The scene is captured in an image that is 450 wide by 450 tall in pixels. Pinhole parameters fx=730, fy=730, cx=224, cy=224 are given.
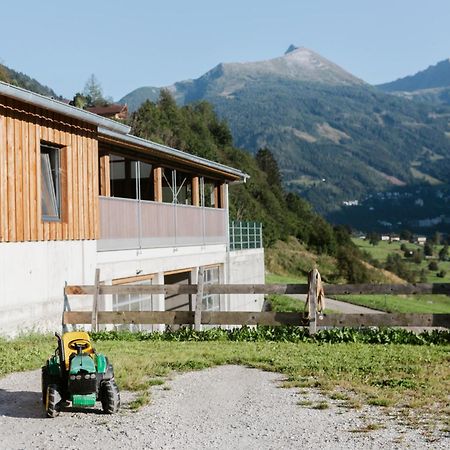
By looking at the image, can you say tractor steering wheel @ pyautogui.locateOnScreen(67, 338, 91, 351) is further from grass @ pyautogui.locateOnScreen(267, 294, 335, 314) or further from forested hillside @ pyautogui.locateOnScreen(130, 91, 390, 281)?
forested hillside @ pyautogui.locateOnScreen(130, 91, 390, 281)

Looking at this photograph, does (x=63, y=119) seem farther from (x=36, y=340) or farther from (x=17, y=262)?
(x=36, y=340)

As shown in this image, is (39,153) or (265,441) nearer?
(265,441)

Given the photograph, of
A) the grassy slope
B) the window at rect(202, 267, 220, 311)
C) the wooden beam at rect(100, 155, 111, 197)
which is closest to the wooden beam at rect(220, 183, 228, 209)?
the window at rect(202, 267, 220, 311)

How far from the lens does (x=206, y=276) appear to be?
2647 centimetres

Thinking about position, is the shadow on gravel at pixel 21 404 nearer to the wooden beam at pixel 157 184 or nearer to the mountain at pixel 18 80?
the wooden beam at pixel 157 184

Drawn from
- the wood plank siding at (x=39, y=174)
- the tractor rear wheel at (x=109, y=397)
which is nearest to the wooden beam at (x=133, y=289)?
the wood plank siding at (x=39, y=174)

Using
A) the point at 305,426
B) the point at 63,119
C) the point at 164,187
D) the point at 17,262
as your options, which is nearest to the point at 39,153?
the point at 63,119

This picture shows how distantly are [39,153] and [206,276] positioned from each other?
12.3 meters

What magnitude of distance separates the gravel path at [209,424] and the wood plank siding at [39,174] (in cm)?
539

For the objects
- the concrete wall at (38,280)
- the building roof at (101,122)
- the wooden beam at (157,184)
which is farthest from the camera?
the wooden beam at (157,184)

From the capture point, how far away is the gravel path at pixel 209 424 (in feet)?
23.1

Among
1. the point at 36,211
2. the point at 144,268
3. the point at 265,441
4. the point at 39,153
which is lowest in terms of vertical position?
the point at 265,441

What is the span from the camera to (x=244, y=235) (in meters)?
30.7

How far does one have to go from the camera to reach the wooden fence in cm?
1378
